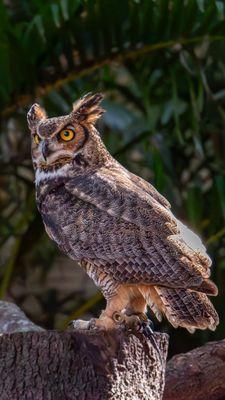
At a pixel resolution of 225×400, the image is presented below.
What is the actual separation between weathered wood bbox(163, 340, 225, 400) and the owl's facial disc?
2.66 feet

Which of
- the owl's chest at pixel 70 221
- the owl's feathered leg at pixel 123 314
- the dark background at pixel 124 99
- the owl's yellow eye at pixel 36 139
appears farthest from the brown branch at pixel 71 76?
the owl's feathered leg at pixel 123 314

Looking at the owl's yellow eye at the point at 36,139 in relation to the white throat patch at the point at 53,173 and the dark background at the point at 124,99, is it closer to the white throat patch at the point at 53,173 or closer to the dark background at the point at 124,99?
the white throat patch at the point at 53,173

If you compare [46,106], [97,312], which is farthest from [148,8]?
[97,312]

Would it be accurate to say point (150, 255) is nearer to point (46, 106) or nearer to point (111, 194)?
point (111, 194)

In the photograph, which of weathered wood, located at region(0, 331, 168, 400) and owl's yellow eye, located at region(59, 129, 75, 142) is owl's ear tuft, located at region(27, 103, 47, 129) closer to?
owl's yellow eye, located at region(59, 129, 75, 142)

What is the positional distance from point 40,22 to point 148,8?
45 centimetres

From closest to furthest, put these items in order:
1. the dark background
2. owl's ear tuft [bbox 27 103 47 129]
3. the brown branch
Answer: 1. owl's ear tuft [bbox 27 103 47 129]
2. the dark background
3. the brown branch

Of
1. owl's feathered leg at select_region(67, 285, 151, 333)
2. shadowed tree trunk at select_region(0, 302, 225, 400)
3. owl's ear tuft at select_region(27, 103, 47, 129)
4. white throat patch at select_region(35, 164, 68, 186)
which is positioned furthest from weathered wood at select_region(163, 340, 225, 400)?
A: owl's ear tuft at select_region(27, 103, 47, 129)

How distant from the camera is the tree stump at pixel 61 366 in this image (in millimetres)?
2596

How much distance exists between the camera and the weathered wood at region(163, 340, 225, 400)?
3406mm

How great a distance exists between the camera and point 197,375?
3.42 metres

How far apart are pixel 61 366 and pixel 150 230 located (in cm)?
42

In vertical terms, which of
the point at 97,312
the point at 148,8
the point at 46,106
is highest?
the point at 148,8

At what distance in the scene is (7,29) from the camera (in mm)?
4570
